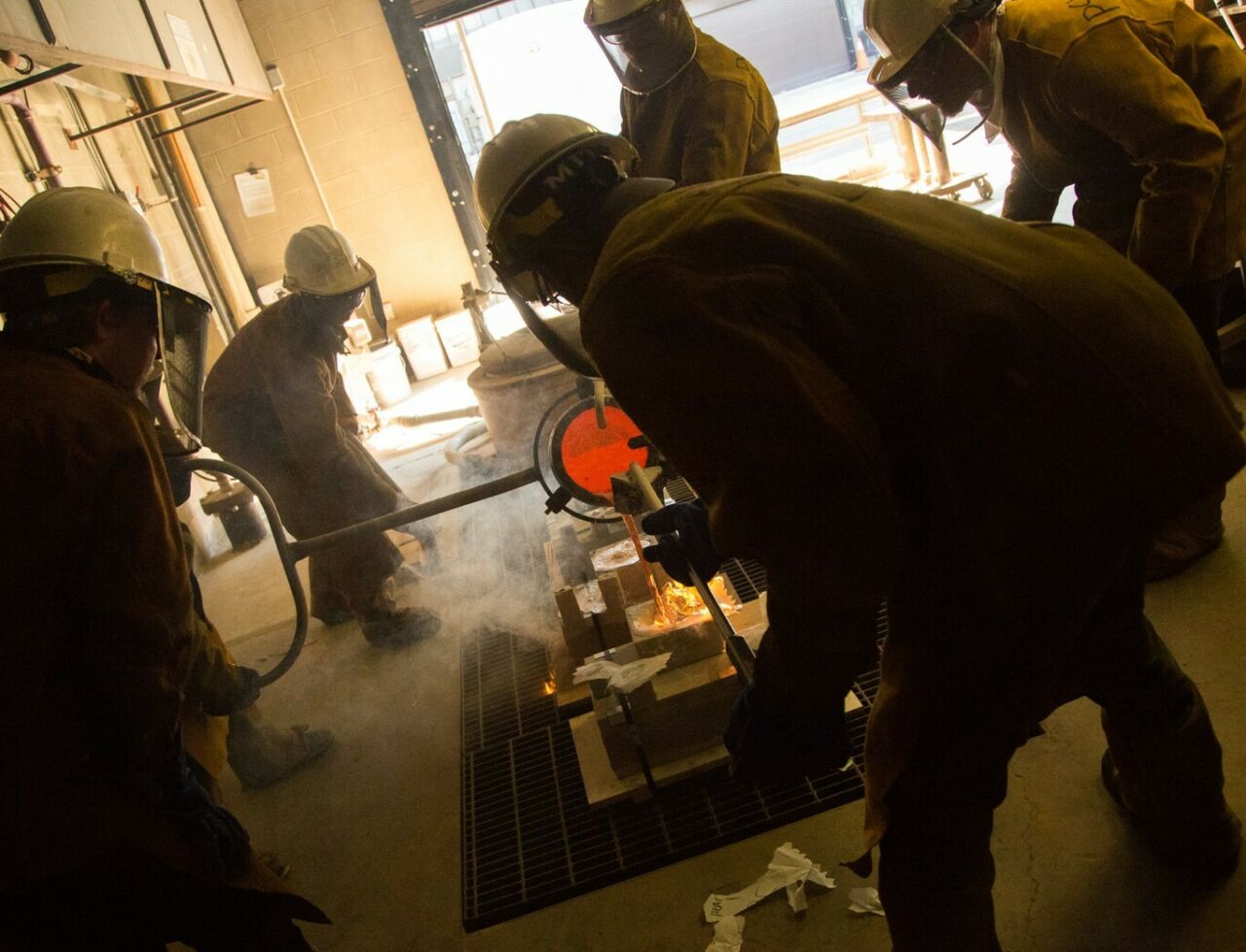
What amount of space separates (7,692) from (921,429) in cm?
171

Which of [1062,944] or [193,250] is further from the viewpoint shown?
[193,250]

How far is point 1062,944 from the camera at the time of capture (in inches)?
79.8

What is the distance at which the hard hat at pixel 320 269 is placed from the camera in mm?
4152

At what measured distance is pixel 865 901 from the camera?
2.24m

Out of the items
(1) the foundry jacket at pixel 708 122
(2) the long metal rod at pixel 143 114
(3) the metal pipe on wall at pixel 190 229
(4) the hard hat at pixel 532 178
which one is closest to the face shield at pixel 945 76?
(1) the foundry jacket at pixel 708 122

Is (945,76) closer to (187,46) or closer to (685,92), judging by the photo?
(685,92)

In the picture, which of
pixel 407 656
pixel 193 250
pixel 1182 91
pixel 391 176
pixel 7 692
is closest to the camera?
pixel 7 692

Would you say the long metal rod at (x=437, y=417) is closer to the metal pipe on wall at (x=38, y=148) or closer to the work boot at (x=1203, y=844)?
the metal pipe on wall at (x=38, y=148)

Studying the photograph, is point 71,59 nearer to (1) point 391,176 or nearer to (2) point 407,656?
(2) point 407,656

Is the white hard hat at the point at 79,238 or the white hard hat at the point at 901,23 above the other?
the white hard hat at the point at 79,238

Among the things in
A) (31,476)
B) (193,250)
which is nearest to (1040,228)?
→ (31,476)

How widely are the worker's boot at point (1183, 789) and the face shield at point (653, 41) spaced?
2.90 meters

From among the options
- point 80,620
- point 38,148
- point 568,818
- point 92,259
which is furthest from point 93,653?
point 38,148

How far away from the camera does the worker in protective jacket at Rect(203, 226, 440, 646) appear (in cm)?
417
